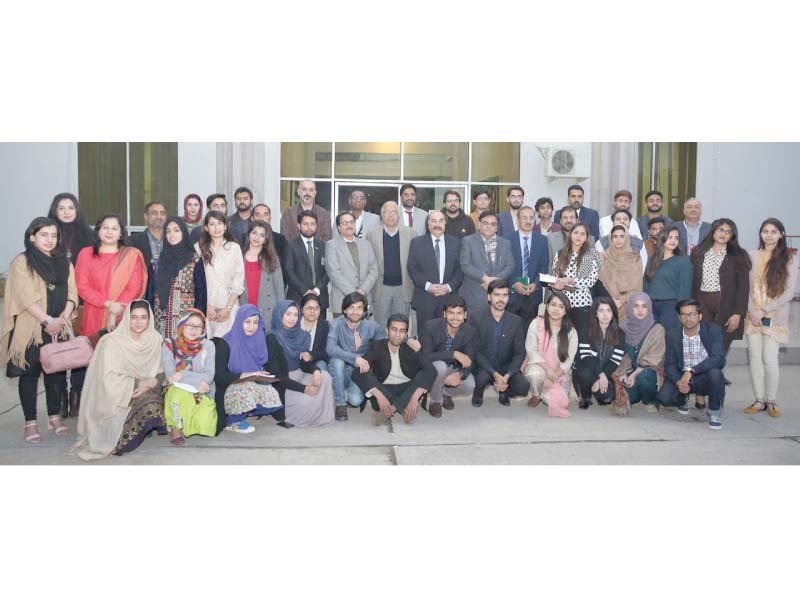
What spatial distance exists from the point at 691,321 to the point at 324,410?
2903mm

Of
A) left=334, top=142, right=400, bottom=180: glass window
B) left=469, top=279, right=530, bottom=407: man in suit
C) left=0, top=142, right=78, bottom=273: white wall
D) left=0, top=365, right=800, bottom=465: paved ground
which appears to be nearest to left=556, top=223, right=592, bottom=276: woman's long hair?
left=469, top=279, right=530, bottom=407: man in suit

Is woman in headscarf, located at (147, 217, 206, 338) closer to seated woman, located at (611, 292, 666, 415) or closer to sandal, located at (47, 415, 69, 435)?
sandal, located at (47, 415, 69, 435)

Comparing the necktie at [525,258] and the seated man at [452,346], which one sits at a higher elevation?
the necktie at [525,258]

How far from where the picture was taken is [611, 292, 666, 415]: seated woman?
575 centimetres

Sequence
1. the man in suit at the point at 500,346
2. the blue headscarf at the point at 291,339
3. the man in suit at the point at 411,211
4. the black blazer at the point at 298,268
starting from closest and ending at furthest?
the blue headscarf at the point at 291,339 → the man in suit at the point at 500,346 → the black blazer at the point at 298,268 → the man in suit at the point at 411,211

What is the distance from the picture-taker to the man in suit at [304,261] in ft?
20.1

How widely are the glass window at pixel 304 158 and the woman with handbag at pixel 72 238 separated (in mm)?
4826

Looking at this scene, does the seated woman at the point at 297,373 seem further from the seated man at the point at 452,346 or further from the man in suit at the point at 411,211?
the man in suit at the point at 411,211

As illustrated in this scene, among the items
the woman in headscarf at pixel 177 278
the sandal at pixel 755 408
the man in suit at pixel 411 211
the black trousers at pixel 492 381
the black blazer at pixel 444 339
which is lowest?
the sandal at pixel 755 408

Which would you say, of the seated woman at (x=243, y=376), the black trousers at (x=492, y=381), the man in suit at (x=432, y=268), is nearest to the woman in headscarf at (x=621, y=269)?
the black trousers at (x=492, y=381)

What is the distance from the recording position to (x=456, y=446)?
4.89 metres

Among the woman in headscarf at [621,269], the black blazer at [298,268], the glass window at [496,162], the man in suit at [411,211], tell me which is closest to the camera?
the black blazer at [298,268]

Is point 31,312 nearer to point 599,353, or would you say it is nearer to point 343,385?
point 343,385
